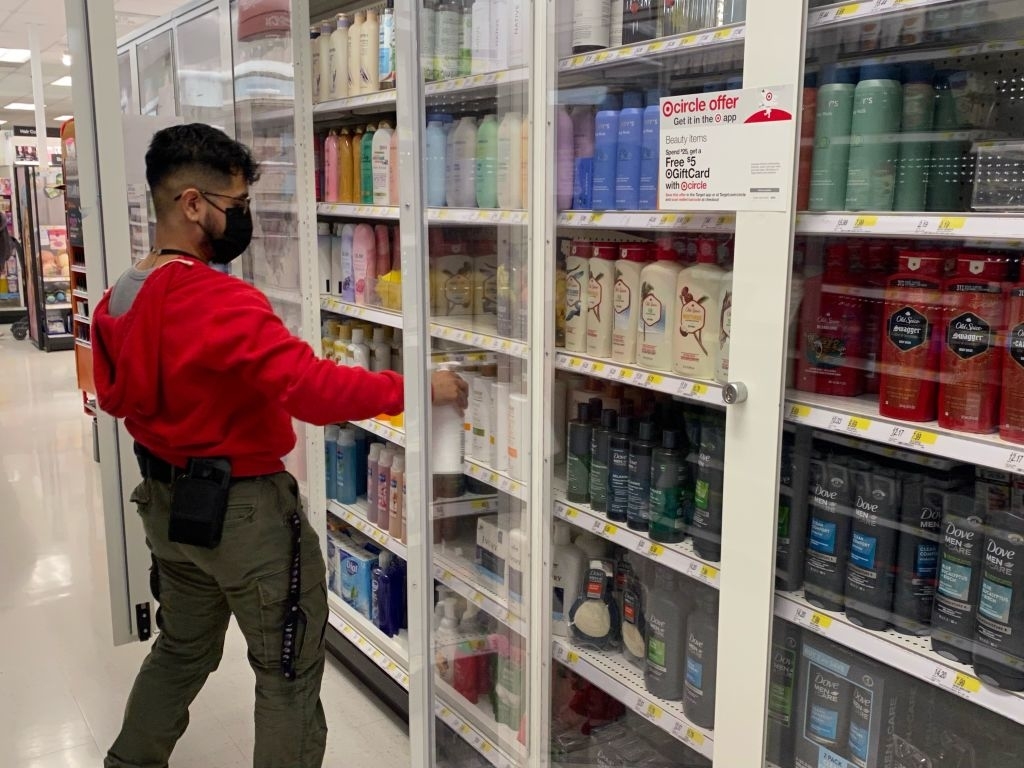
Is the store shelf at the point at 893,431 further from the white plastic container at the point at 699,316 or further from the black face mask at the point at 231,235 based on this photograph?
the black face mask at the point at 231,235

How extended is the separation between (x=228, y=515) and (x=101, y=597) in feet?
7.74

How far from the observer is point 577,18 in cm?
209

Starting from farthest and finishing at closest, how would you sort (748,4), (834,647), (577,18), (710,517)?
(577,18) < (710,517) < (834,647) < (748,4)

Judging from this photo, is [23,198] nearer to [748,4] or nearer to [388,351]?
[388,351]

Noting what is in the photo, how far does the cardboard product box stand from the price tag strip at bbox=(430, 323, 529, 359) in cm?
94

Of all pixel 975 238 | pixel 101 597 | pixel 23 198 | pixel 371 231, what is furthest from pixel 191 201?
pixel 23 198

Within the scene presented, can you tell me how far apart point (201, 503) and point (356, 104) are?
5.57 feet

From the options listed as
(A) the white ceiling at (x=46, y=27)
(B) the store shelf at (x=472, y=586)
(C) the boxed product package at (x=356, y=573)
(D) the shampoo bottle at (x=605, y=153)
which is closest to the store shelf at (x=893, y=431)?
(D) the shampoo bottle at (x=605, y=153)

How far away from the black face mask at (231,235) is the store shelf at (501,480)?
82 cm

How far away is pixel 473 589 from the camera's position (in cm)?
222

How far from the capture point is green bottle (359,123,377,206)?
3.32m

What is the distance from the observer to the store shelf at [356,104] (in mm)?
3058

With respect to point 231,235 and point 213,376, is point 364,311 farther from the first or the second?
point 213,376

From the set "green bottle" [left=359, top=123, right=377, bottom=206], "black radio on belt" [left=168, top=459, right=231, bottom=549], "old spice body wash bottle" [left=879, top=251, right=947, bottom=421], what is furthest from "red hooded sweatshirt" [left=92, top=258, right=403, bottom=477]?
"green bottle" [left=359, top=123, right=377, bottom=206]
